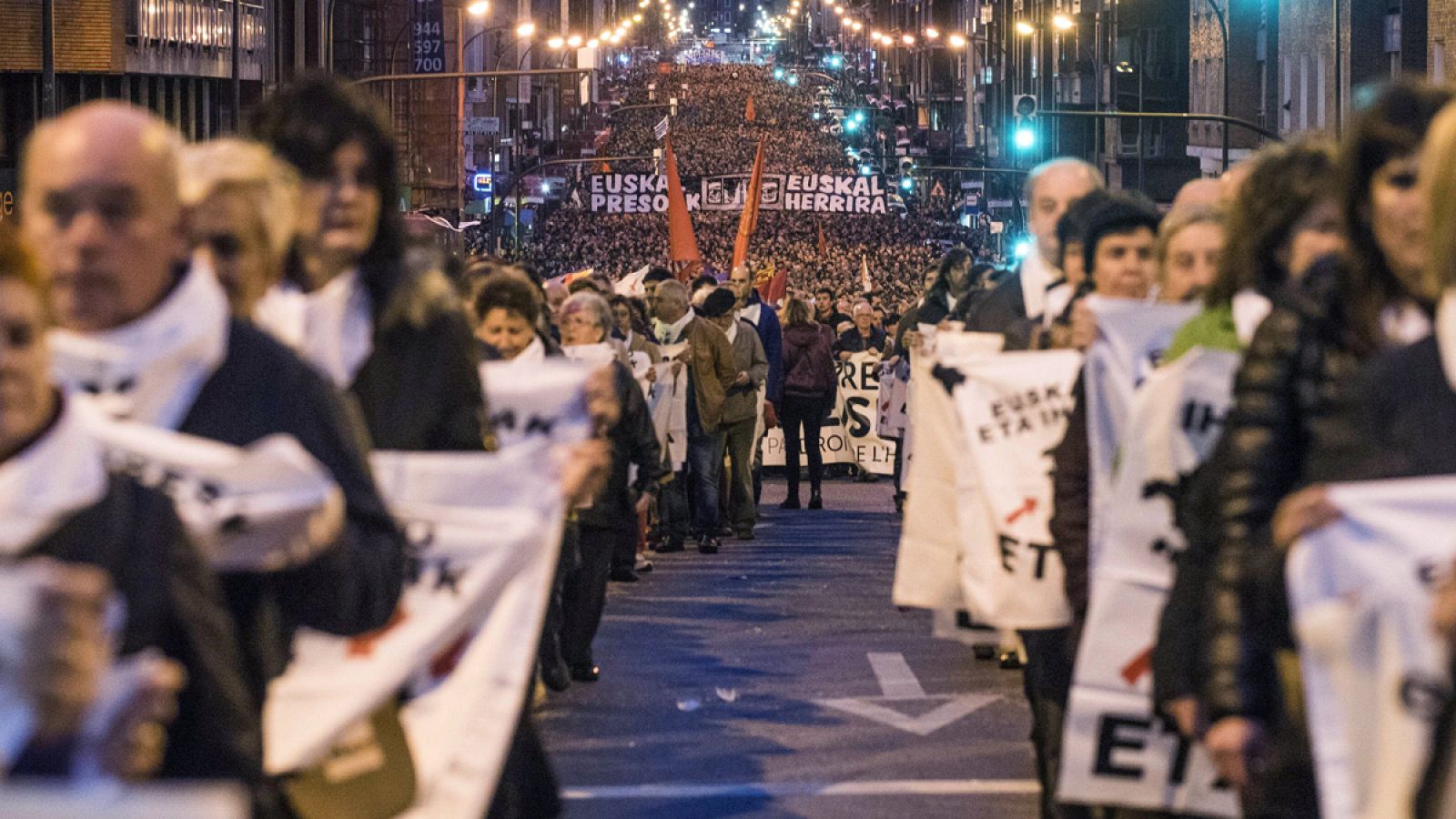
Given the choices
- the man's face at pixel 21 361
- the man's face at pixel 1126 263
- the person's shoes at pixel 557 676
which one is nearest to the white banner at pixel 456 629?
the man's face at pixel 21 361

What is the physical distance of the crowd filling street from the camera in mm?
3488

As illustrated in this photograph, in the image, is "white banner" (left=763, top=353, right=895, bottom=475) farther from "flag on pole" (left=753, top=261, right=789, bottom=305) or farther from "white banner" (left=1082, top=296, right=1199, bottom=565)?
"white banner" (left=1082, top=296, right=1199, bottom=565)

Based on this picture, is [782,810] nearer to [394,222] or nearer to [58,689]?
[394,222]

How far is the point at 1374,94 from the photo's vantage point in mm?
4922

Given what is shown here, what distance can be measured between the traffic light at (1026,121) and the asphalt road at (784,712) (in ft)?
111

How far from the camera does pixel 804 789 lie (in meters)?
9.71

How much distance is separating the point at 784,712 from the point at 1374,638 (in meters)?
7.56

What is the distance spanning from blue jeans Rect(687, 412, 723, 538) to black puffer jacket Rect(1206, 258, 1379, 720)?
14385 mm

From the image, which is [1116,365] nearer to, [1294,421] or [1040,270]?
[1294,421]

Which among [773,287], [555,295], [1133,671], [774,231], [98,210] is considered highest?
[774,231]

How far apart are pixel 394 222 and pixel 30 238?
206 cm

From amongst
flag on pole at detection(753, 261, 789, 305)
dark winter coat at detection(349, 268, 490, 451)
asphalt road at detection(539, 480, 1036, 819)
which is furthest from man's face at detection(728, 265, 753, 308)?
dark winter coat at detection(349, 268, 490, 451)

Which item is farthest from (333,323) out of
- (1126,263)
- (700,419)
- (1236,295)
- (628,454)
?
(700,419)

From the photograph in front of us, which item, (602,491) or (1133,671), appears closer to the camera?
(1133,671)
